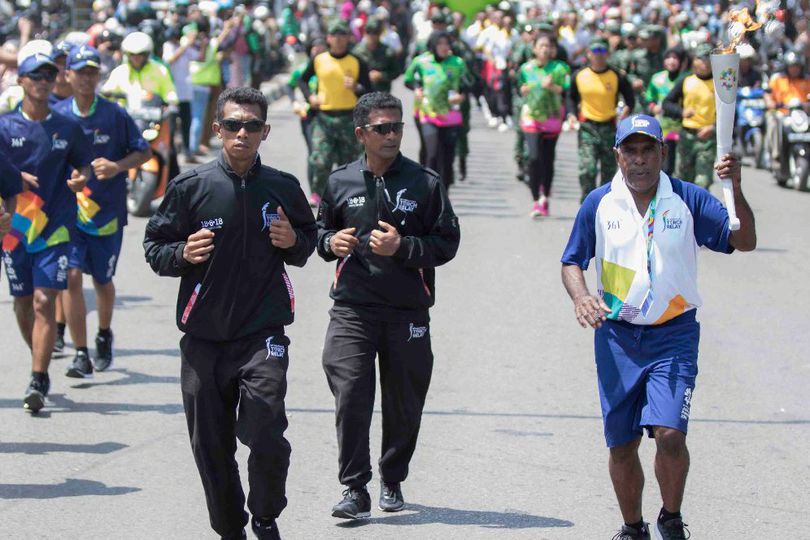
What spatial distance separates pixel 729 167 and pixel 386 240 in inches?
62.1

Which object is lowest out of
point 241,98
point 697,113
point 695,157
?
point 695,157

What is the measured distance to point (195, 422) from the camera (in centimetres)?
641

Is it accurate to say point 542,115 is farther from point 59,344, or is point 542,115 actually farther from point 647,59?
point 59,344

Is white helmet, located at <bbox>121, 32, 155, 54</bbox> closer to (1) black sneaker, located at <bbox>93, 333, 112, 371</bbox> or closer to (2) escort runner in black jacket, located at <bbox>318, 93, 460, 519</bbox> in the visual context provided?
(1) black sneaker, located at <bbox>93, 333, 112, 371</bbox>

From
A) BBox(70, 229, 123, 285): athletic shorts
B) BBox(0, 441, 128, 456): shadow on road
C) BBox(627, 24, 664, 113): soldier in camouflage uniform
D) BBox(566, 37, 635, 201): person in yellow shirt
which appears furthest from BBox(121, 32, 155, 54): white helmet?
BBox(0, 441, 128, 456): shadow on road

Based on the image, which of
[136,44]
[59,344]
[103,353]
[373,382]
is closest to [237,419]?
[373,382]

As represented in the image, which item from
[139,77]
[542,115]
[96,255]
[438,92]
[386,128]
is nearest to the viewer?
[386,128]

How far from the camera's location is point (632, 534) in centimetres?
666

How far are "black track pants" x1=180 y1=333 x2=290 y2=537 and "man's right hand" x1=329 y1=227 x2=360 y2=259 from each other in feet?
2.51

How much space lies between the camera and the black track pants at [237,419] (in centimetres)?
635

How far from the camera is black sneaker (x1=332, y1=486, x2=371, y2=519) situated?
7.17m

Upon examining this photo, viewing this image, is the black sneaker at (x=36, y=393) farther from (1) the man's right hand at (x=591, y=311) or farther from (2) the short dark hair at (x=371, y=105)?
(1) the man's right hand at (x=591, y=311)

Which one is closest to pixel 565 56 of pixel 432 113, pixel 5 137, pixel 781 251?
pixel 432 113

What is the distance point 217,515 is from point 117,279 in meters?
7.69
